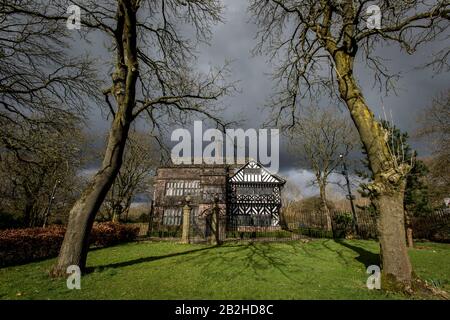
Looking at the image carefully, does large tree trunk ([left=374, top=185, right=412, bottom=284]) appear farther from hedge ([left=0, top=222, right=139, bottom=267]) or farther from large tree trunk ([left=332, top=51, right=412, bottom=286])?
hedge ([left=0, top=222, right=139, bottom=267])

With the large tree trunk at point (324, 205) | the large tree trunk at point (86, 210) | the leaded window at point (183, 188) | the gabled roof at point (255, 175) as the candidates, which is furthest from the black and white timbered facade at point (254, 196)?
the large tree trunk at point (86, 210)

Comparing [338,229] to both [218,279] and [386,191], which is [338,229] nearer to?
[386,191]

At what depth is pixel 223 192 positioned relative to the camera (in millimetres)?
29844

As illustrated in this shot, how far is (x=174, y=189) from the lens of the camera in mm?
32594

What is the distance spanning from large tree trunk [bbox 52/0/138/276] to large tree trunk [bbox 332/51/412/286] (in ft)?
22.7

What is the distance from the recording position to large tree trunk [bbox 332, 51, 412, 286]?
564 cm

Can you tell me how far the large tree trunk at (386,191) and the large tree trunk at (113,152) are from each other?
6910 millimetres

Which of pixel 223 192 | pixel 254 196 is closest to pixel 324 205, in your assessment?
pixel 254 196

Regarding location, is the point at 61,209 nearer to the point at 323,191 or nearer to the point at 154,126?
the point at 154,126

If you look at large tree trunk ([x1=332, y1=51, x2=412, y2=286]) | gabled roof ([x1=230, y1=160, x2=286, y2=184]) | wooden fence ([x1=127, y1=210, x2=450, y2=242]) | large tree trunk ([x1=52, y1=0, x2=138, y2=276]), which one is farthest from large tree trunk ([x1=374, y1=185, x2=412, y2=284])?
gabled roof ([x1=230, y1=160, x2=286, y2=184])

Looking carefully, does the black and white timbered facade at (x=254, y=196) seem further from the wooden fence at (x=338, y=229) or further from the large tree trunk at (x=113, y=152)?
the large tree trunk at (x=113, y=152)
